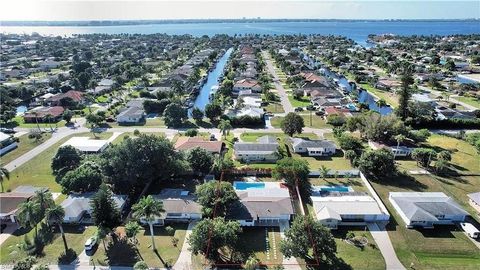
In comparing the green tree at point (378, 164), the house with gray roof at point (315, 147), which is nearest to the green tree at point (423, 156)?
the green tree at point (378, 164)

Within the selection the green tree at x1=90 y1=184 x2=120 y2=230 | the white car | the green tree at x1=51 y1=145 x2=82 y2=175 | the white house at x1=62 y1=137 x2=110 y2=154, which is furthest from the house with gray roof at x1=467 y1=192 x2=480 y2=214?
the white house at x1=62 y1=137 x2=110 y2=154

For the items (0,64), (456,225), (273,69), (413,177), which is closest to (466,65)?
(273,69)

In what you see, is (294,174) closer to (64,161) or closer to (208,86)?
(64,161)

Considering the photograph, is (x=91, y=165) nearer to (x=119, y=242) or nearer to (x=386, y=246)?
(x=119, y=242)

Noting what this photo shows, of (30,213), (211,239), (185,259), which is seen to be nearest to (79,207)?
(30,213)

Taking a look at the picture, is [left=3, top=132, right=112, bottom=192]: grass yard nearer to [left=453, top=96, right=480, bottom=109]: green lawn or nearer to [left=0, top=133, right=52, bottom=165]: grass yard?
[left=0, top=133, right=52, bottom=165]: grass yard
